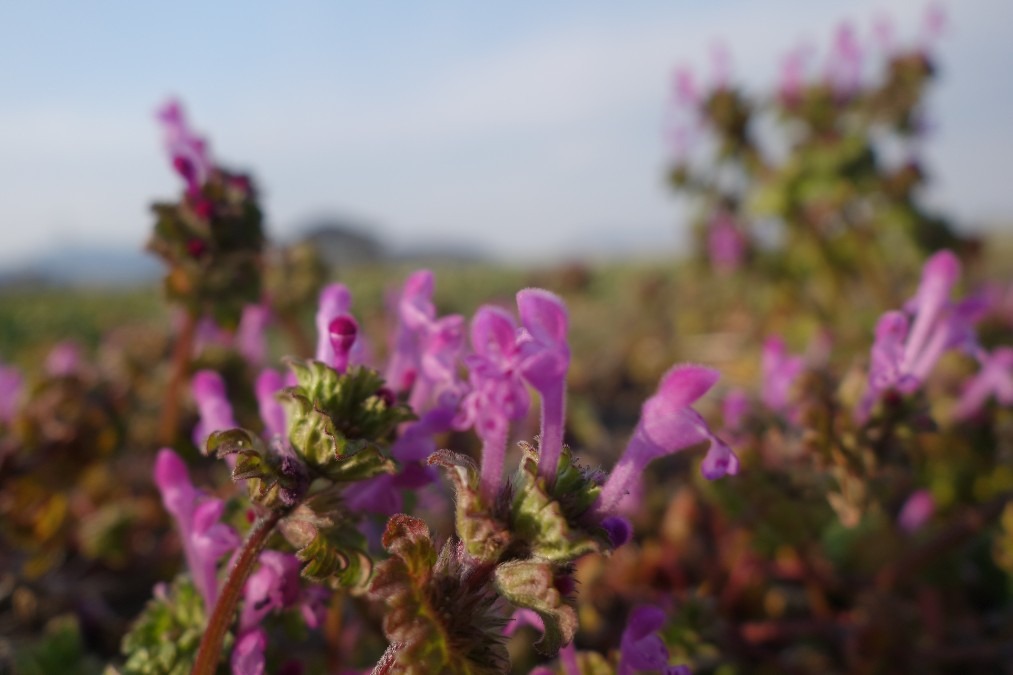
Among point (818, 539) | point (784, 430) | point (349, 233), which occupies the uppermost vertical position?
point (784, 430)

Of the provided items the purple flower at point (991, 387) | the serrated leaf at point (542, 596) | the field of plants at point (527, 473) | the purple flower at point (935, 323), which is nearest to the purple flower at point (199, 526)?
the field of plants at point (527, 473)

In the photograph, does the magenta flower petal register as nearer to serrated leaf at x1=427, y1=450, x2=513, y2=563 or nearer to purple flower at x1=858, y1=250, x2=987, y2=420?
serrated leaf at x1=427, y1=450, x2=513, y2=563

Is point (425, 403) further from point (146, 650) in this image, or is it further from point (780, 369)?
point (780, 369)

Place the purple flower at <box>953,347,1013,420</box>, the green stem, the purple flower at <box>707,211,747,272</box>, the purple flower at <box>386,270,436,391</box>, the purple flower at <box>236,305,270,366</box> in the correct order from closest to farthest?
the green stem < the purple flower at <box>386,270,436,391</box> < the purple flower at <box>953,347,1013,420</box> < the purple flower at <box>236,305,270,366</box> < the purple flower at <box>707,211,747,272</box>

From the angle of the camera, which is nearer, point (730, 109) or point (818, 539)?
point (818, 539)

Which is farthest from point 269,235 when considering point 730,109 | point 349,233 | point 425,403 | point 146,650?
point 349,233

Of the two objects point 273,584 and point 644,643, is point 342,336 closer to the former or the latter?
point 273,584

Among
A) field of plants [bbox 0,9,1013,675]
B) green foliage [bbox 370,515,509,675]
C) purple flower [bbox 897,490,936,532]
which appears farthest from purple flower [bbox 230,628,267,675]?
purple flower [bbox 897,490,936,532]
